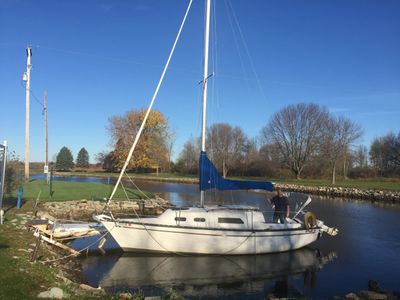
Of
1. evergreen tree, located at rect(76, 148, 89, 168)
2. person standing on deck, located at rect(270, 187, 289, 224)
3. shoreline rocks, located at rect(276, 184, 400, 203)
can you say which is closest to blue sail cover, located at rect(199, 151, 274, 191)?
person standing on deck, located at rect(270, 187, 289, 224)

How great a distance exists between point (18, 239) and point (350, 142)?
71.2 meters

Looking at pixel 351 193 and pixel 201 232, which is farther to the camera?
pixel 351 193

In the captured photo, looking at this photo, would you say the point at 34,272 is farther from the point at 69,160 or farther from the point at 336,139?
the point at 69,160

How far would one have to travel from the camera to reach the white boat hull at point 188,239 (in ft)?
59.7

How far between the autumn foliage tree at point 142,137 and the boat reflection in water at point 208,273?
77025 millimetres

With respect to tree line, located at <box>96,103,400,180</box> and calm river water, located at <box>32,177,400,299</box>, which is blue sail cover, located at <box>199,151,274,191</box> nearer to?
calm river water, located at <box>32,177,400,299</box>

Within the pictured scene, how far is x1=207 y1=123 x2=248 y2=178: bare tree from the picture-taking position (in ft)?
299

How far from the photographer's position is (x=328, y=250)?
2058 centimetres

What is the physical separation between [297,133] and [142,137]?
35.9 m

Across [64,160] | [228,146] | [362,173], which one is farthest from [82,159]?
[362,173]

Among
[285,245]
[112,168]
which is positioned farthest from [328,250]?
[112,168]

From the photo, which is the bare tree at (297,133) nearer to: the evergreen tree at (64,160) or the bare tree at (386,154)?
the bare tree at (386,154)

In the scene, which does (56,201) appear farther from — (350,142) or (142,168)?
(142,168)

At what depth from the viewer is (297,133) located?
82.3 meters
